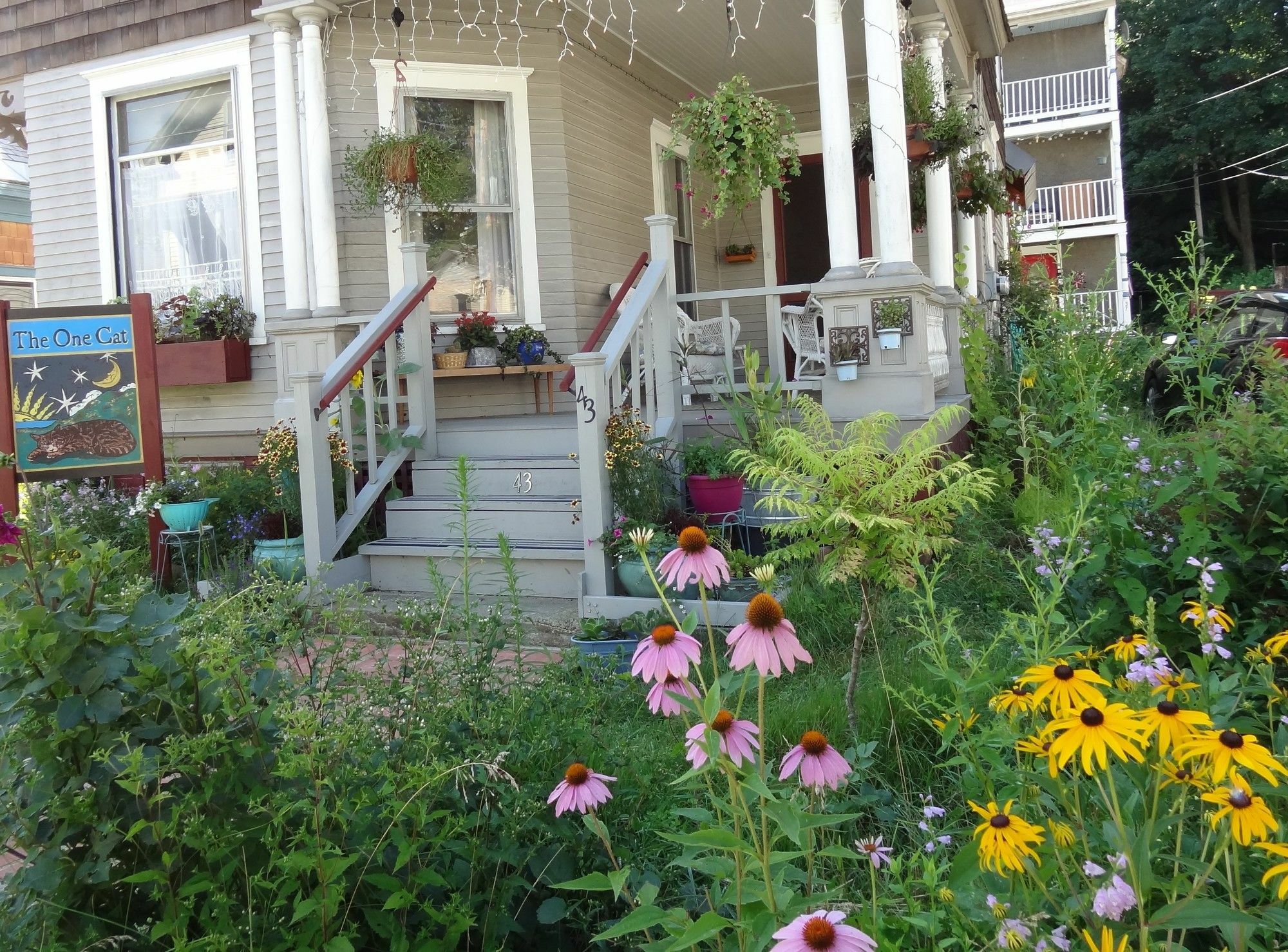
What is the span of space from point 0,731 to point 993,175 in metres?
8.69

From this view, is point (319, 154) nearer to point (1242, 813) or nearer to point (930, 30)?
point (930, 30)

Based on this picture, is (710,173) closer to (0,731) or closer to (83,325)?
(83,325)

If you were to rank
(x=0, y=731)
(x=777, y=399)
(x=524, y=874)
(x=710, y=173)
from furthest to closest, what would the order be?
(x=710, y=173)
(x=777, y=399)
(x=524, y=874)
(x=0, y=731)

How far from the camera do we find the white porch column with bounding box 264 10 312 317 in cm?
702

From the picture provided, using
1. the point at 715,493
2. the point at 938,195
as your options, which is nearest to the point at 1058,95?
the point at 938,195

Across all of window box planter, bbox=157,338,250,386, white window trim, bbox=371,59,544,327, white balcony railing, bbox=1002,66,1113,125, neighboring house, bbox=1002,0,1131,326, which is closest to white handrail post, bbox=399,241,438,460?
white window trim, bbox=371,59,544,327

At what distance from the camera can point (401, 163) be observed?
6.90 meters

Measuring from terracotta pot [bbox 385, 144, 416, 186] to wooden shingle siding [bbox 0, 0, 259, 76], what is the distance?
5.87 ft

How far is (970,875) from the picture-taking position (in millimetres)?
1490

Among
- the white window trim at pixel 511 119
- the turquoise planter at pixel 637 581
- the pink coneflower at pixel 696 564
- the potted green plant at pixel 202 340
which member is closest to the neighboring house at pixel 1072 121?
the white window trim at pixel 511 119

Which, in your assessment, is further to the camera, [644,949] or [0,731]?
[0,731]

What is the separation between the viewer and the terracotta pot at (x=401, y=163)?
271 inches

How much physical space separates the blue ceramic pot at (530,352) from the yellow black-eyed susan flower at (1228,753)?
20.9ft

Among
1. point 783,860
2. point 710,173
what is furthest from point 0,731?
point 710,173
